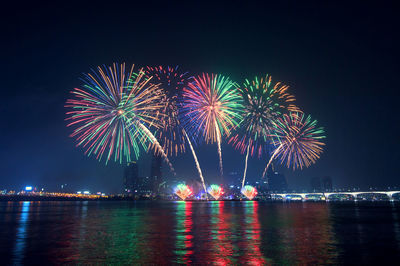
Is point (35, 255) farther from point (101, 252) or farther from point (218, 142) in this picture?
point (218, 142)

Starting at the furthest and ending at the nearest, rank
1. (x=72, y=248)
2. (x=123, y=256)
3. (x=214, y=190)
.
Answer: (x=214, y=190), (x=72, y=248), (x=123, y=256)

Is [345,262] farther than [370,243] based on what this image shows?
No

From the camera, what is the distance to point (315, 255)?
16.5 metres

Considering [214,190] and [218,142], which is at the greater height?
[218,142]

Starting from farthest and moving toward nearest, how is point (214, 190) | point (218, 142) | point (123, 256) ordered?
point (214, 190) < point (218, 142) < point (123, 256)

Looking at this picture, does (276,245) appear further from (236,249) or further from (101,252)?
(101,252)

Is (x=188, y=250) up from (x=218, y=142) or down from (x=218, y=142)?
down

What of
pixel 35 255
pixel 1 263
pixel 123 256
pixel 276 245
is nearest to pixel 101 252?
pixel 123 256

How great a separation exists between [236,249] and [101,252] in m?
7.95

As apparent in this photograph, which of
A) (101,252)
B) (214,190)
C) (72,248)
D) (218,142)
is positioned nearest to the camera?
(101,252)

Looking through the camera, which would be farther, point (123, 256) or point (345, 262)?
point (123, 256)

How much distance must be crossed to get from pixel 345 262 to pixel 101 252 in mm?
13212

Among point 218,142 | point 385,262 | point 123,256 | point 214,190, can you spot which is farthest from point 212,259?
point 214,190

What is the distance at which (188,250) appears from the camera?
18.2 metres
